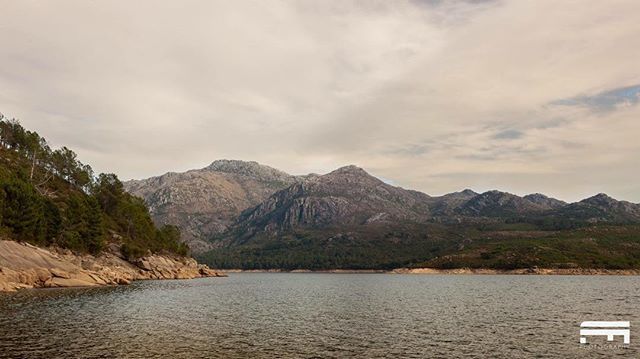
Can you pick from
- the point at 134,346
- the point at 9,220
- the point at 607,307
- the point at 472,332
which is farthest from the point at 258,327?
the point at 9,220

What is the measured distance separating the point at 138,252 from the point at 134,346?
16123cm

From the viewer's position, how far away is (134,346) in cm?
5075

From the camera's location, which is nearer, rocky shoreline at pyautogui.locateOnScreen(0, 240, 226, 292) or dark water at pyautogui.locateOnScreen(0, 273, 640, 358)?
dark water at pyautogui.locateOnScreen(0, 273, 640, 358)

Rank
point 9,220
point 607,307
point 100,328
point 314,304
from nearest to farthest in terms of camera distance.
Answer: point 100,328 < point 607,307 < point 314,304 < point 9,220

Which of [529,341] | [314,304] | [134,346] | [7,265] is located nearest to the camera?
[134,346]

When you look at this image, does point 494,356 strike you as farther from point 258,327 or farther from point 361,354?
point 258,327
